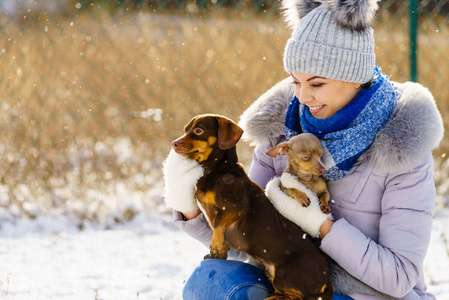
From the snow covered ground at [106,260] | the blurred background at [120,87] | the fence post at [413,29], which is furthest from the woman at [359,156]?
the blurred background at [120,87]

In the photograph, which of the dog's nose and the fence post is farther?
the fence post

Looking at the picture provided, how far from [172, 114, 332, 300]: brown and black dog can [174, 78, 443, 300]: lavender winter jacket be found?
139 mm

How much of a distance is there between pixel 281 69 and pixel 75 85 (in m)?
2.68

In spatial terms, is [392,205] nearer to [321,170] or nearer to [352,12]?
[321,170]

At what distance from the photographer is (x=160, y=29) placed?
322 inches

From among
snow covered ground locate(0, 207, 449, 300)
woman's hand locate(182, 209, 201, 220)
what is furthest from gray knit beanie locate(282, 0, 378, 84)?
snow covered ground locate(0, 207, 449, 300)

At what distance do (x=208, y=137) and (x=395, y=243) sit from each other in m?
0.90

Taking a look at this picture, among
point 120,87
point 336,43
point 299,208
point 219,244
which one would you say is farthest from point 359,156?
point 120,87

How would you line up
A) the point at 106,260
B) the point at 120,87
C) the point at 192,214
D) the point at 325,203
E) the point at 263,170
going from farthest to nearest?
the point at 120,87 → the point at 106,260 → the point at 263,170 → the point at 192,214 → the point at 325,203

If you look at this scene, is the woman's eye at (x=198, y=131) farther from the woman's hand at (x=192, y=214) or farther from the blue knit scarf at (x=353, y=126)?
the blue knit scarf at (x=353, y=126)

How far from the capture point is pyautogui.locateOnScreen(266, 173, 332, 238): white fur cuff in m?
2.34

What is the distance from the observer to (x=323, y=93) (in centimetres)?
244

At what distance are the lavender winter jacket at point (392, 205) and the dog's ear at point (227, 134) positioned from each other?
20.4 inches

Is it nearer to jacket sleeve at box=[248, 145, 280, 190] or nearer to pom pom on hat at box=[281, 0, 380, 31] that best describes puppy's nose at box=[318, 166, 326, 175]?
jacket sleeve at box=[248, 145, 280, 190]
